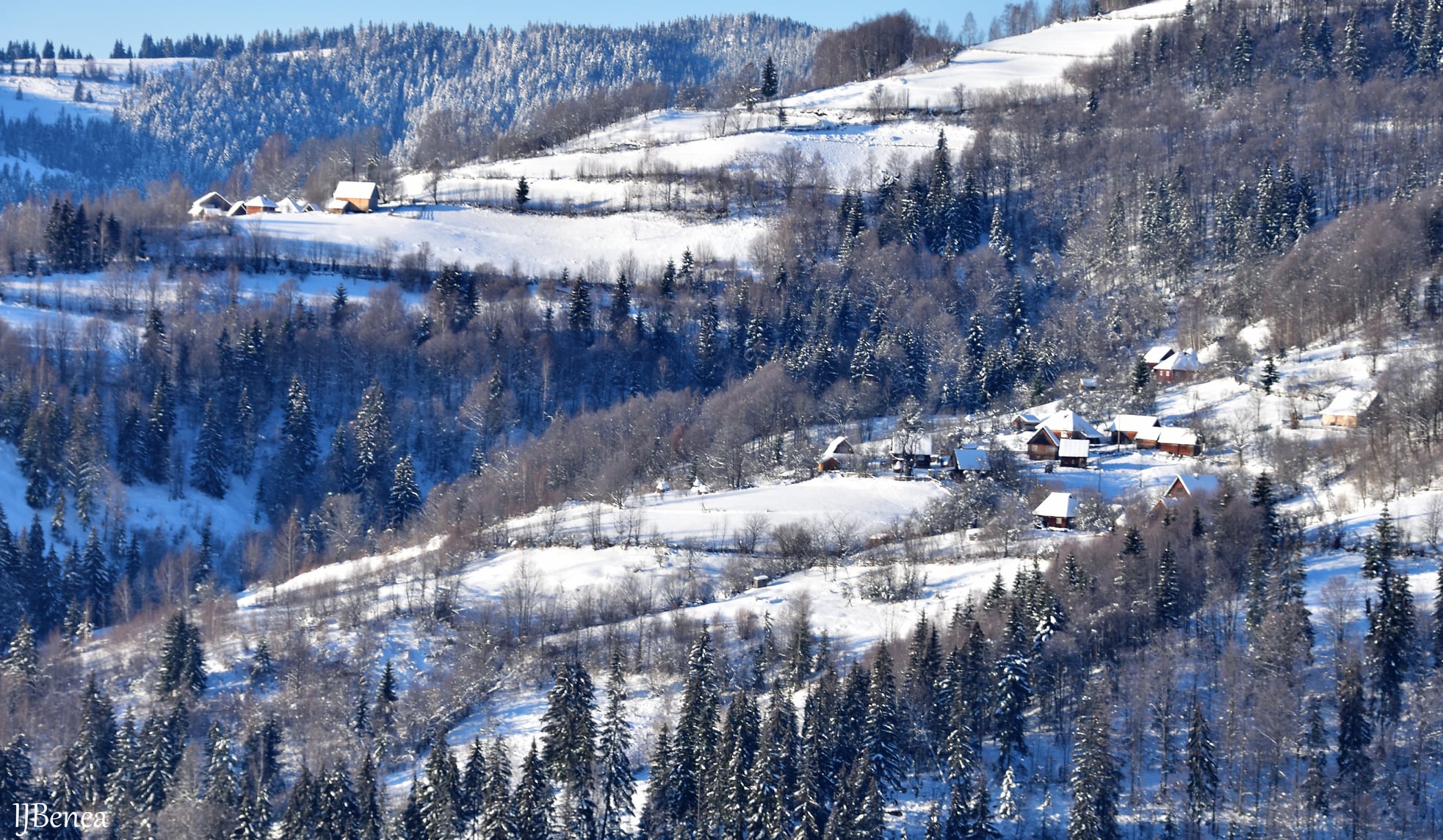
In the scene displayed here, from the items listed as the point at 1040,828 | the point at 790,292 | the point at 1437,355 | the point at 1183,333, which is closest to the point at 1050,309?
the point at 1183,333

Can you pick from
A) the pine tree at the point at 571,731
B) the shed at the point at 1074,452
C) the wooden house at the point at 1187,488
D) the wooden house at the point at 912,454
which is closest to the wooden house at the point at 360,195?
the wooden house at the point at 912,454

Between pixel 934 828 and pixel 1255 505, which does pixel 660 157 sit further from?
pixel 934 828

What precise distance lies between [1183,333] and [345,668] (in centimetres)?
5977

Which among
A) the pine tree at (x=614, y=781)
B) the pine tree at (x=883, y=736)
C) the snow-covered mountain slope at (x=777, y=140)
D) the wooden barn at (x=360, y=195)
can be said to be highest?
the snow-covered mountain slope at (x=777, y=140)

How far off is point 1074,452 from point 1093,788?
3500 centimetres

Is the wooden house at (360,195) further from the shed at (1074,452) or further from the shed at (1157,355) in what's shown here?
the shed at (1074,452)

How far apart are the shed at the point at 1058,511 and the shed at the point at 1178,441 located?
11.0 m

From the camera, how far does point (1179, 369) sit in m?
85.9

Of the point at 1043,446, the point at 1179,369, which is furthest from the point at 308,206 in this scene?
the point at 1179,369

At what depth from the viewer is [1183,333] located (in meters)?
92.0

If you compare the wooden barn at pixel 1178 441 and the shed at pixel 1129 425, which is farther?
the shed at pixel 1129 425

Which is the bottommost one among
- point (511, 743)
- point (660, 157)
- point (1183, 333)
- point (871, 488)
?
point (511, 743)

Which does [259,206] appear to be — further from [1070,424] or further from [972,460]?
[1070,424]

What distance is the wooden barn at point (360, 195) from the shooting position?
399 feet
